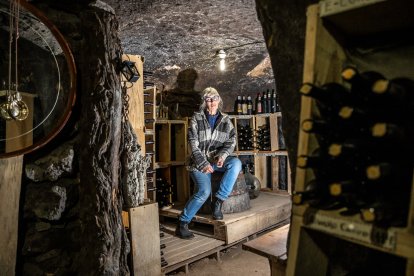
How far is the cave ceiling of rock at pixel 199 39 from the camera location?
3660 millimetres

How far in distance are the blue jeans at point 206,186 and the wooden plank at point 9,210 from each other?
2.32m

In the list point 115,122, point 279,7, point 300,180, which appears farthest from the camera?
point 115,122

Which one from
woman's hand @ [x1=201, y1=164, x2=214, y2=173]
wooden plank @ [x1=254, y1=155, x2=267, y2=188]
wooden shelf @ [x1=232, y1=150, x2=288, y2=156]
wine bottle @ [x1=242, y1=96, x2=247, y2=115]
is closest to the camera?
woman's hand @ [x1=201, y1=164, x2=214, y2=173]

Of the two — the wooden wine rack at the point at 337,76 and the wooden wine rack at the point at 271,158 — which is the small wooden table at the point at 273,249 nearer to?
the wooden wine rack at the point at 337,76

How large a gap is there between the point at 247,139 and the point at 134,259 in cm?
426

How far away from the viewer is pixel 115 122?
2.53 meters

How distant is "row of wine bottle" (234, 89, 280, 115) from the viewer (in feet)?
21.7

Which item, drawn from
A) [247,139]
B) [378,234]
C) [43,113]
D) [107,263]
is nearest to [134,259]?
[107,263]

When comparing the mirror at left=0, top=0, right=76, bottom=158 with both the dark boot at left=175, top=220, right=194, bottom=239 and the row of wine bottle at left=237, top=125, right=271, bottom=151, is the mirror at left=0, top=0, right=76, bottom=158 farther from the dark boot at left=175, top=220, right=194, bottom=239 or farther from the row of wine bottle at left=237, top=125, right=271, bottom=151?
the row of wine bottle at left=237, top=125, right=271, bottom=151

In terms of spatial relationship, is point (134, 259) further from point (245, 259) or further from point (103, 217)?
point (245, 259)

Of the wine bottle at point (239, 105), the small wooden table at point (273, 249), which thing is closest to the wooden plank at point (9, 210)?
the small wooden table at point (273, 249)

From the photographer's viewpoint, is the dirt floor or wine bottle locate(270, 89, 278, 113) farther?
wine bottle locate(270, 89, 278, 113)

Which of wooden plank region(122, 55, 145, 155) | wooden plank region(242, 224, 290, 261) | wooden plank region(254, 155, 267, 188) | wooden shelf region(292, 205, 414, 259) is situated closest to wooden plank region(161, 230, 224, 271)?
wooden plank region(242, 224, 290, 261)

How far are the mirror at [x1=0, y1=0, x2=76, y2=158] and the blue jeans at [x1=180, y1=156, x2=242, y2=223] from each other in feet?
7.42
